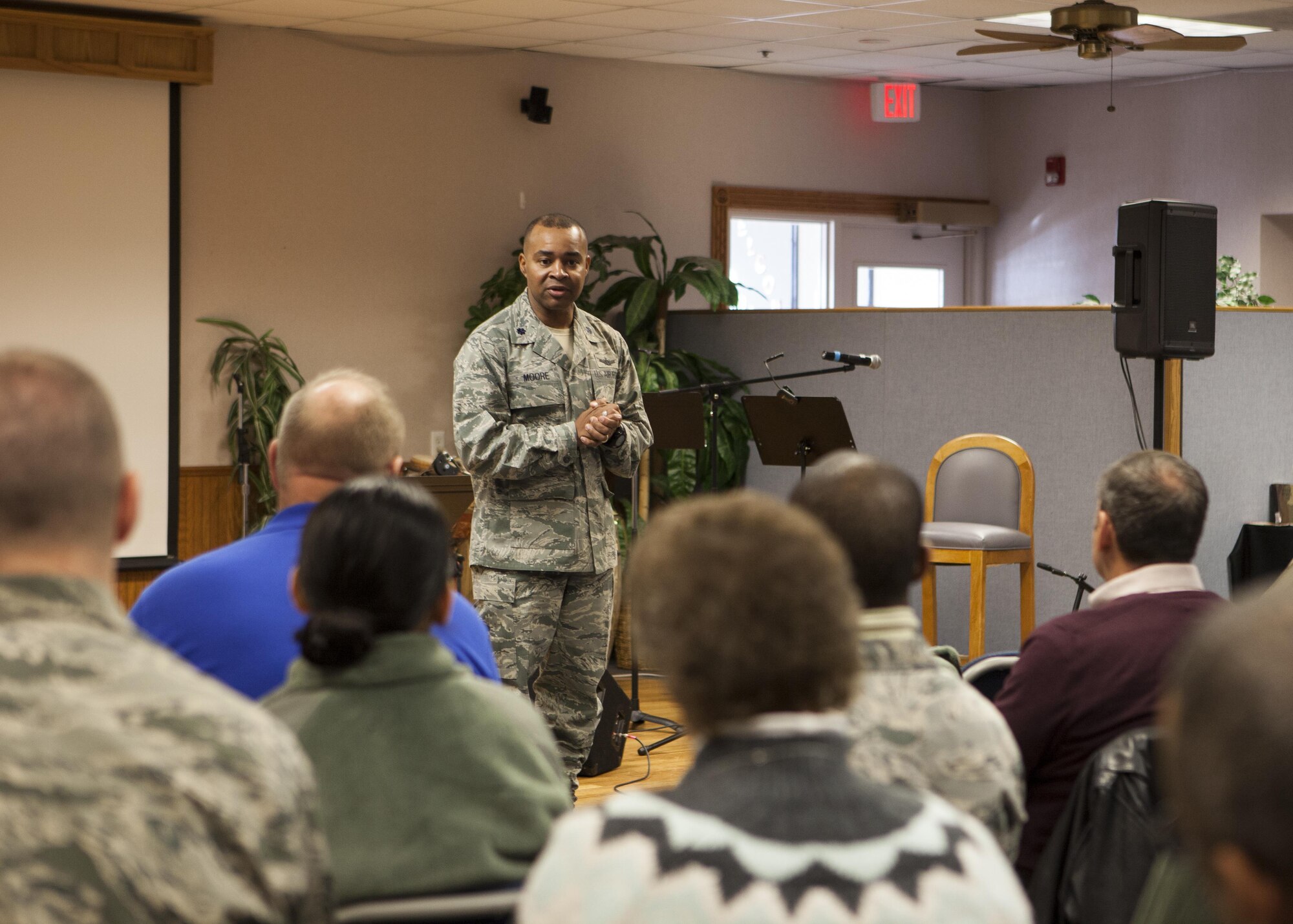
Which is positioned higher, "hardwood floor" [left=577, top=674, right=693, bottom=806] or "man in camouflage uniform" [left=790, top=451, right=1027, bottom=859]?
"man in camouflage uniform" [left=790, top=451, right=1027, bottom=859]

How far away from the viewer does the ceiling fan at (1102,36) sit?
218 inches

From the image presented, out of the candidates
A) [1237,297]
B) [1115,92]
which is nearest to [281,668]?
[1237,297]

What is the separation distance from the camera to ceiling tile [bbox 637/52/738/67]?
7.43m

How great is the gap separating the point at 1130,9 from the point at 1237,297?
6.13 feet

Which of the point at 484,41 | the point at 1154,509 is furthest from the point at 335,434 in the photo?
the point at 484,41

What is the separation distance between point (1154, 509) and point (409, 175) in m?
5.35

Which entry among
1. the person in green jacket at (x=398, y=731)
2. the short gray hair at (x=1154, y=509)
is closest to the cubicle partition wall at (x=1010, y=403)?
the short gray hair at (x=1154, y=509)

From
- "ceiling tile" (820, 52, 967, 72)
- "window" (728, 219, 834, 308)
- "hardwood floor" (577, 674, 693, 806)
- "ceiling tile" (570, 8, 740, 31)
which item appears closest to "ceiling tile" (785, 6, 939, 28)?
"ceiling tile" (570, 8, 740, 31)

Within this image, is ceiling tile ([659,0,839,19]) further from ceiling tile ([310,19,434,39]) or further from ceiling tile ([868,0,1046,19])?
ceiling tile ([310,19,434,39])

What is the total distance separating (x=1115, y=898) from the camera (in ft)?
5.65

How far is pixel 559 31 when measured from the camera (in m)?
6.66

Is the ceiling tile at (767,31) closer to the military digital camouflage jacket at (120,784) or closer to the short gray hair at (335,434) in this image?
the short gray hair at (335,434)

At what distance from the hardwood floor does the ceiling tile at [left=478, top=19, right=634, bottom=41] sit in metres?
2.91

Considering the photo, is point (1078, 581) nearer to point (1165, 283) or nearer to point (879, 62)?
point (1165, 283)
